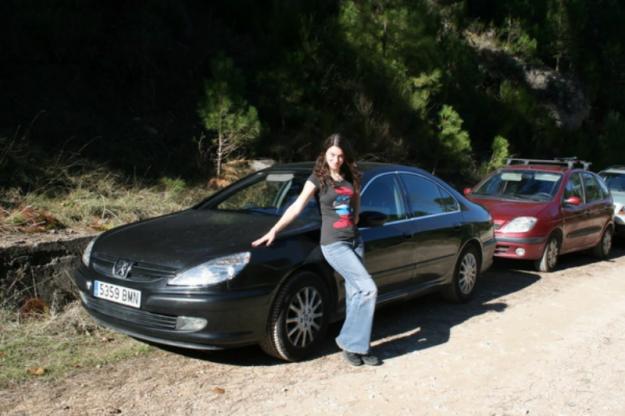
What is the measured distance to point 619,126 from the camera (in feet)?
71.8

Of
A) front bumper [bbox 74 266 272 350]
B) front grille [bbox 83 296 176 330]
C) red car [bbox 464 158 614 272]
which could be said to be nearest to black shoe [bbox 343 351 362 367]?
front bumper [bbox 74 266 272 350]

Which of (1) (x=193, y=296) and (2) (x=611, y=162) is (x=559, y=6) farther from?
(1) (x=193, y=296)

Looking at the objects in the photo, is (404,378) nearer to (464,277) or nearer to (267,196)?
(267,196)

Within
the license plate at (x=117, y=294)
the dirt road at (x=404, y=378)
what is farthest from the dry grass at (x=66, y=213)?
the license plate at (x=117, y=294)

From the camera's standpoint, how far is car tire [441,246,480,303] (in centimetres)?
716

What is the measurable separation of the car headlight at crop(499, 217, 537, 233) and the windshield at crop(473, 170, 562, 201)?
758mm


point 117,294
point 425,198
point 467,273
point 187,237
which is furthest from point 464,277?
point 117,294

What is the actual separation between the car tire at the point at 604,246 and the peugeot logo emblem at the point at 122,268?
28.9 feet

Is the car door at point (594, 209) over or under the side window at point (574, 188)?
under

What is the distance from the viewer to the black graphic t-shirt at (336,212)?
495cm

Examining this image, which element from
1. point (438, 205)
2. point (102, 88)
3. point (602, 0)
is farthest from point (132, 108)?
point (602, 0)

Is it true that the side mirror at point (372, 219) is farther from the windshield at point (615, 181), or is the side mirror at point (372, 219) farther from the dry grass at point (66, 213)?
the windshield at point (615, 181)

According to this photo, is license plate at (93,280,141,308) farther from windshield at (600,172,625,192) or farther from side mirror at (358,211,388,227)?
windshield at (600,172,625,192)

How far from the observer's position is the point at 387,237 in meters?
5.90
